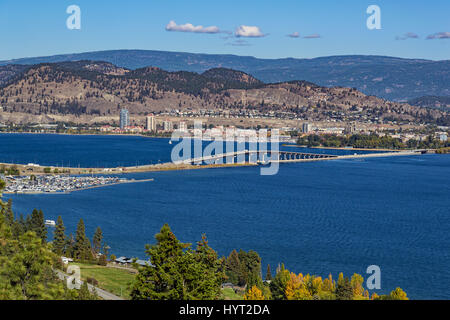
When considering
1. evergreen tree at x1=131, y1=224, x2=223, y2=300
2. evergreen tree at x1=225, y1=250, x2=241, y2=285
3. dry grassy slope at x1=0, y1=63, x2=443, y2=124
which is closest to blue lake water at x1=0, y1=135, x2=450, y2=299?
evergreen tree at x1=225, y1=250, x2=241, y2=285

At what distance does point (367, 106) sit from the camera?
4119 inches

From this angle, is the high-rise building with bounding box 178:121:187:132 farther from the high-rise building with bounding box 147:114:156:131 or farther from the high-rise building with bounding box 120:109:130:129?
the high-rise building with bounding box 120:109:130:129

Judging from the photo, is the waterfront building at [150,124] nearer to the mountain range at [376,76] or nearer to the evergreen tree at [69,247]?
the evergreen tree at [69,247]

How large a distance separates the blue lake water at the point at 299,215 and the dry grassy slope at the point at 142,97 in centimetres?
5784

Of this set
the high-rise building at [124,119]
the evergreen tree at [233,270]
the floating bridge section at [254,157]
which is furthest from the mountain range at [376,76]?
the evergreen tree at [233,270]

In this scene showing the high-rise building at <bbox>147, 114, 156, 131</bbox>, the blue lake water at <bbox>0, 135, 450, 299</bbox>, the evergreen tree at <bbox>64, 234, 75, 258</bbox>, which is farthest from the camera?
the high-rise building at <bbox>147, 114, 156, 131</bbox>

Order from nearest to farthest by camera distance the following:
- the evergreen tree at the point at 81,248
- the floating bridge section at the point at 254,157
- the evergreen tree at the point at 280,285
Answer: the evergreen tree at the point at 280,285 → the evergreen tree at the point at 81,248 → the floating bridge section at the point at 254,157

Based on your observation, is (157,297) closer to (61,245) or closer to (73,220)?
(61,245)

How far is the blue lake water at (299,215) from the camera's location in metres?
16.6

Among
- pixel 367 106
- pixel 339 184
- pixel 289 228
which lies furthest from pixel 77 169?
pixel 367 106

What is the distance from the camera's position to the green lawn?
39.6 feet

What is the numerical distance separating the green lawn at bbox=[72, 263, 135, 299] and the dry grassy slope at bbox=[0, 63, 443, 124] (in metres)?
81.8

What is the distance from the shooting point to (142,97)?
10544 cm
